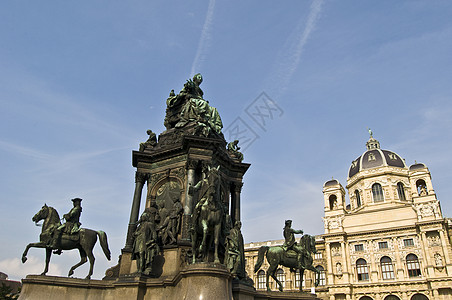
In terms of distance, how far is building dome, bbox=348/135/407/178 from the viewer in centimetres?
7156

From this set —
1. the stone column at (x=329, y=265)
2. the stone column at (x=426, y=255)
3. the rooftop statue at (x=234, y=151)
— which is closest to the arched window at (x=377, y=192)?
the stone column at (x=426, y=255)

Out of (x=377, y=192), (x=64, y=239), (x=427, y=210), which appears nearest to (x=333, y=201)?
(x=377, y=192)

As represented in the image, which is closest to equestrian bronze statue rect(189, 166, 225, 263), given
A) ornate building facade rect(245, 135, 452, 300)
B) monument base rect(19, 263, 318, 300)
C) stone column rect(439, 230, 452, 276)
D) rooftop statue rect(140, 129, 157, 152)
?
monument base rect(19, 263, 318, 300)

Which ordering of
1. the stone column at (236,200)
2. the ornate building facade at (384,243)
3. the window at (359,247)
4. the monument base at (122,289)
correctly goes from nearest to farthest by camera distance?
the monument base at (122,289)
the stone column at (236,200)
the ornate building facade at (384,243)
the window at (359,247)

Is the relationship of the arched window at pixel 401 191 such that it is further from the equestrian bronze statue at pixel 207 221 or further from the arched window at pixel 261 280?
the equestrian bronze statue at pixel 207 221

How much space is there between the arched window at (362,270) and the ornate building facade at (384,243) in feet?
0.21

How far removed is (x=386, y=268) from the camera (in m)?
56.9

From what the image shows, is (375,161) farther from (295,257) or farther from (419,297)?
(295,257)

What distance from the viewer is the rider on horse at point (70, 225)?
1263 cm

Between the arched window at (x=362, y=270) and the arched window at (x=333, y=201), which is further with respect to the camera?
the arched window at (x=333, y=201)

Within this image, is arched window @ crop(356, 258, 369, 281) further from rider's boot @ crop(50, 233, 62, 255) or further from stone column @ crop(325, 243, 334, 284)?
rider's boot @ crop(50, 233, 62, 255)

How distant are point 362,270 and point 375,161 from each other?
24596mm

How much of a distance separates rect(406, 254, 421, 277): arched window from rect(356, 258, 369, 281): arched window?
6459 mm

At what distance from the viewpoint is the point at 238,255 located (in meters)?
10.8
